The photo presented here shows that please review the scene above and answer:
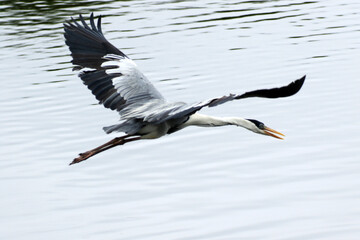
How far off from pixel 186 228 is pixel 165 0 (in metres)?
16.9

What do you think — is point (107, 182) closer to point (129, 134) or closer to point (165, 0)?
point (129, 134)

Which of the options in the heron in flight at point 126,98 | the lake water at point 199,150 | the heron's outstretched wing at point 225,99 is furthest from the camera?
the lake water at point 199,150

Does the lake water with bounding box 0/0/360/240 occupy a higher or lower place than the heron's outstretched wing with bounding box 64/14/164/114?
lower

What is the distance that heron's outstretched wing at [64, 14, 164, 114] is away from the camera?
31.1 ft

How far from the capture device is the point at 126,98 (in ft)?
31.0

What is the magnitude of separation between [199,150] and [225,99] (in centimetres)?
393

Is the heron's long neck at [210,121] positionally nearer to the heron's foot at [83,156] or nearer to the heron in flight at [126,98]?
the heron in flight at [126,98]

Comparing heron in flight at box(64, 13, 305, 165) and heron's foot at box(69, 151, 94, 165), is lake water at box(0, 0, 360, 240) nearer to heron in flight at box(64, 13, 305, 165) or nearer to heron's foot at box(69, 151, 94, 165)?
heron's foot at box(69, 151, 94, 165)

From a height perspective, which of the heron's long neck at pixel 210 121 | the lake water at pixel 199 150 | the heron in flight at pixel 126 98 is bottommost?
the lake water at pixel 199 150

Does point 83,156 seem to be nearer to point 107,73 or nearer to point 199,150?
point 107,73

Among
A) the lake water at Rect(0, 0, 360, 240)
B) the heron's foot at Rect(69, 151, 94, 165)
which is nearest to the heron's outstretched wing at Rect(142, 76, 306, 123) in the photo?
the heron's foot at Rect(69, 151, 94, 165)

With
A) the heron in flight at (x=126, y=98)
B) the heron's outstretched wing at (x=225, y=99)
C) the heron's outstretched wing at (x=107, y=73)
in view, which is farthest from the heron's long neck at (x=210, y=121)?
the heron's outstretched wing at (x=225, y=99)

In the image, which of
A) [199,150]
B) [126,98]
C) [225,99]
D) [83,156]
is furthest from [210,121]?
[199,150]

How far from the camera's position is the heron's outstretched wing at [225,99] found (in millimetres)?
7168
